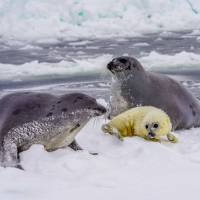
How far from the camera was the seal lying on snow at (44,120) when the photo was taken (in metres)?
3.41

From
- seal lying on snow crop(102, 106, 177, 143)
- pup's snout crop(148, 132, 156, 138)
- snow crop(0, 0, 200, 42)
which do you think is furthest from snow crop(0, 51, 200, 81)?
pup's snout crop(148, 132, 156, 138)

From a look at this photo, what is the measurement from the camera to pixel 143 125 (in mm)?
3947

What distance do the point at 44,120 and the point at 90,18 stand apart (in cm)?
1617

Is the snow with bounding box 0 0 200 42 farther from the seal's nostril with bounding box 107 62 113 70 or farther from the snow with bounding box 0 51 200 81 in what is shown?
the seal's nostril with bounding box 107 62 113 70

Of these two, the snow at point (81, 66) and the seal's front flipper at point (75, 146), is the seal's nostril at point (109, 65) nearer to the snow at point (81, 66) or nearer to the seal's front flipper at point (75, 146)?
the seal's front flipper at point (75, 146)

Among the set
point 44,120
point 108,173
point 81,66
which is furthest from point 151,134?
→ point 81,66

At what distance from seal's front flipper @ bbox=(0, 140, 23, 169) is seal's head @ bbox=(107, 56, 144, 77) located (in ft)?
6.74

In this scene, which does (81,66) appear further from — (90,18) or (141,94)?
(90,18)

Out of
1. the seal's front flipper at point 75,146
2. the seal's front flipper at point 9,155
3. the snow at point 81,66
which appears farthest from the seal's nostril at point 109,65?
the snow at point 81,66

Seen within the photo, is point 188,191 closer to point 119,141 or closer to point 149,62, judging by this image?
point 119,141

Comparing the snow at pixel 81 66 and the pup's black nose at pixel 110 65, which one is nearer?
the pup's black nose at pixel 110 65

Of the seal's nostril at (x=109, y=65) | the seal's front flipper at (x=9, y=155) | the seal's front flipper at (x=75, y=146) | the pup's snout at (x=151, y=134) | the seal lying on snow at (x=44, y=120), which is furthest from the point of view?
the seal's nostril at (x=109, y=65)

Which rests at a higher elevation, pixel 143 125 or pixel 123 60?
pixel 123 60

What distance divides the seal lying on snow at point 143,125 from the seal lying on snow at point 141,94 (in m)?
1.01
